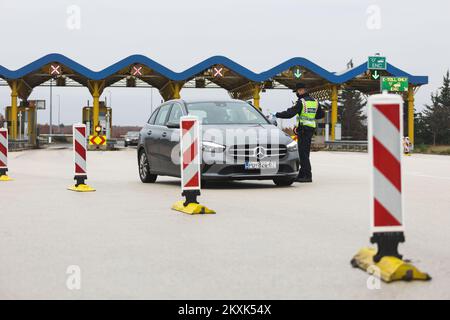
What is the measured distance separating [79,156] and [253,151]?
294 centimetres

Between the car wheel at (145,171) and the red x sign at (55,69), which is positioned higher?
the red x sign at (55,69)

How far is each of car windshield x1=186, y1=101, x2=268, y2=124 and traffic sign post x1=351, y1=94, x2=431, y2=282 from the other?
327 inches

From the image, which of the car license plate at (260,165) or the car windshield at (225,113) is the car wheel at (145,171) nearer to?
the car windshield at (225,113)

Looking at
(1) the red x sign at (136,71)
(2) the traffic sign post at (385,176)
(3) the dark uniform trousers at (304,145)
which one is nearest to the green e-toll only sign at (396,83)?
(1) the red x sign at (136,71)

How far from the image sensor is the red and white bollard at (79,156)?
1300cm

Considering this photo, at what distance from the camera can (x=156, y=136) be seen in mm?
14172

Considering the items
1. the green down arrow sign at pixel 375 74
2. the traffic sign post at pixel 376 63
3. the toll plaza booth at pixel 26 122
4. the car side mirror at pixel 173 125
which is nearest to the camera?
the car side mirror at pixel 173 125

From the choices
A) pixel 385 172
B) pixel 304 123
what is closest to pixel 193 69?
pixel 304 123

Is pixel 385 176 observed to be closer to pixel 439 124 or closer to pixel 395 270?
pixel 395 270

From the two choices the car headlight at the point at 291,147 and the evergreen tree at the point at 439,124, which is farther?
the evergreen tree at the point at 439,124

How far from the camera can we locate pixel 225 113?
13820 millimetres

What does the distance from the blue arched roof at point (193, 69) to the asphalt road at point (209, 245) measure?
3242cm
